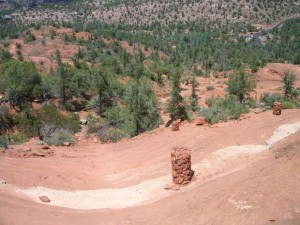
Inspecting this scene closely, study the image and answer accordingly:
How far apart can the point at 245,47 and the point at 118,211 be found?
2919 inches

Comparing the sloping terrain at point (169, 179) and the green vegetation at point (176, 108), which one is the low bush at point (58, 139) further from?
the green vegetation at point (176, 108)

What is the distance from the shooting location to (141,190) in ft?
46.6

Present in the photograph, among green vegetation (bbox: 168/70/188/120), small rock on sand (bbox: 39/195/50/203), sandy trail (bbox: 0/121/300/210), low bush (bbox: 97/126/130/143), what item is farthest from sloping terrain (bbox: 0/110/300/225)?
green vegetation (bbox: 168/70/188/120)

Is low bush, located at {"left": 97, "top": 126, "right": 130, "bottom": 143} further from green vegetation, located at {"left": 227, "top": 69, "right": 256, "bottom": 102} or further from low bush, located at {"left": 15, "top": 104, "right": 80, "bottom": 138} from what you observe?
green vegetation, located at {"left": 227, "top": 69, "right": 256, "bottom": 102}

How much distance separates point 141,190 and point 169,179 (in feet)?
3.95

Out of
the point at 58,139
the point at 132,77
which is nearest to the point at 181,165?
the point at 58,139

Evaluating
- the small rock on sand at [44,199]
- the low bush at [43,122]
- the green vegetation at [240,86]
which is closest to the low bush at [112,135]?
the low bush at [43,122]

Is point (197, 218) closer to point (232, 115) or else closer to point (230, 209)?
point (230, 209)

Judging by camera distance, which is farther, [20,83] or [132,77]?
[132,77]

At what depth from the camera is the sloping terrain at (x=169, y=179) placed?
10.0m

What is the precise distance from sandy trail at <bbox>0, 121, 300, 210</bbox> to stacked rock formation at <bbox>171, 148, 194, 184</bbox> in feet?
1.16

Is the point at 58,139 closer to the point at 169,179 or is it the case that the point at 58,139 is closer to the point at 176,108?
the point at 176,108

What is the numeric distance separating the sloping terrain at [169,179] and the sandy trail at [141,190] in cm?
4

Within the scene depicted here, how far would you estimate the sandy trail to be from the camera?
525 inches
